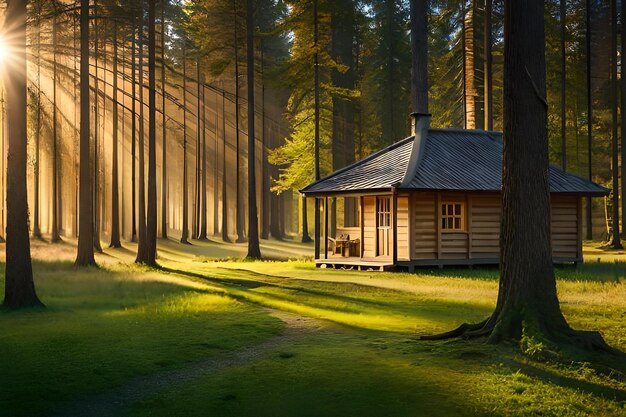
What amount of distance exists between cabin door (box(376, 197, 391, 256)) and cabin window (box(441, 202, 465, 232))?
87.4 inches

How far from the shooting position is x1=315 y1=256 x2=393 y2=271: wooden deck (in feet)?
87.2

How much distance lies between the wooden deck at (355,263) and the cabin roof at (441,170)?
299 centimetres

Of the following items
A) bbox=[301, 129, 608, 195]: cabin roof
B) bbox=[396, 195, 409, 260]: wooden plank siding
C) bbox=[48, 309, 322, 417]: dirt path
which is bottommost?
bbox=[48, 309, 322, 417]: dirt path

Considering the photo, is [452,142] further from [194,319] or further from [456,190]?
[194,319]

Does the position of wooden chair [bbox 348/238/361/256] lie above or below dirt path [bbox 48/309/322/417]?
above

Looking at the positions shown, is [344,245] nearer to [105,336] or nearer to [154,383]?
[105,336]

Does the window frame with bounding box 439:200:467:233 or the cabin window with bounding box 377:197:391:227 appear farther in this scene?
the cabin window with bounding box 377:197:391:227

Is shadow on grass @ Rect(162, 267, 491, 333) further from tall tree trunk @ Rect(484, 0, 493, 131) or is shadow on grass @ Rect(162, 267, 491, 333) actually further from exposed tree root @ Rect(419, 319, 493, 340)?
tall tree trunk @ Rect(484, 0, 493, 131)

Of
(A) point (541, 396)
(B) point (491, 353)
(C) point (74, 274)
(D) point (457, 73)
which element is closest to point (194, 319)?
(B) point (491, 353)

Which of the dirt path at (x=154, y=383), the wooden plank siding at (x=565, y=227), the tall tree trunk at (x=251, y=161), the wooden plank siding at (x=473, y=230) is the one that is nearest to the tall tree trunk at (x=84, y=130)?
the tall tree trunk at (x=251, y=161)

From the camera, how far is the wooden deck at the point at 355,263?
26.6 meters

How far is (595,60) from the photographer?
4847cm

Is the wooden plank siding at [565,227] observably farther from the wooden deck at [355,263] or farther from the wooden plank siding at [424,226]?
the wooden deck at [355,263]

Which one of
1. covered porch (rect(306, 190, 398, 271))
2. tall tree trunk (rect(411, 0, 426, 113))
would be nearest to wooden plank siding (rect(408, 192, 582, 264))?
covered porch (rect(306, 190, 398, 271))
